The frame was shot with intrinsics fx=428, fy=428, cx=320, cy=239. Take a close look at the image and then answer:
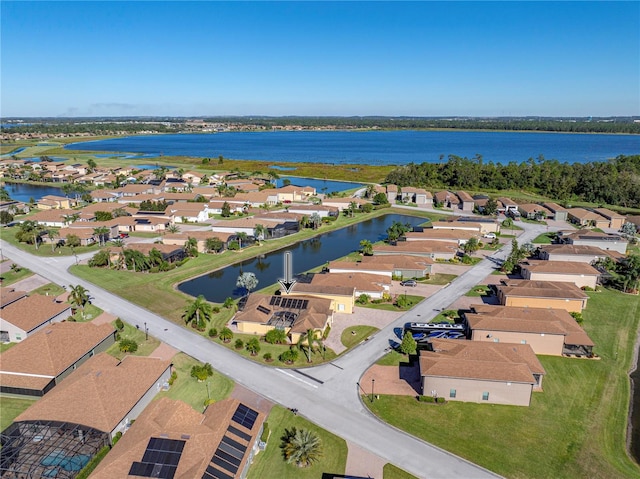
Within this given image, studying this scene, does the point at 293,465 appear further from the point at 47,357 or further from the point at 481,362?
the point at 47,357

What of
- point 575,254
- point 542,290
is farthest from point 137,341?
point 575,254

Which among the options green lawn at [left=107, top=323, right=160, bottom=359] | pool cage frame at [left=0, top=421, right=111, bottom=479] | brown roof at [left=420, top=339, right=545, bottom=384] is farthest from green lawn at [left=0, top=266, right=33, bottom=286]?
brown roof at [left=420, top=339, right=545, bottom=384]

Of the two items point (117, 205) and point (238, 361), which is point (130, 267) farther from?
point (117, 205)

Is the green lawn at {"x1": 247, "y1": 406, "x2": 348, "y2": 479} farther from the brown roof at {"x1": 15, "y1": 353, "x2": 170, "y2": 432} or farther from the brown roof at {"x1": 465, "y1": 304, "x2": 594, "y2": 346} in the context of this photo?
the brown roof at {"x1": 465, "y1": 304, "x2": 594, "y2": 346}

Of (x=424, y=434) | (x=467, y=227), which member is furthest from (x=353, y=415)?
(x=467, y=227)

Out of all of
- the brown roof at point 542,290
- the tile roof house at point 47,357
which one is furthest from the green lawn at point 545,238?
→ the tile roof house at point 47,357
